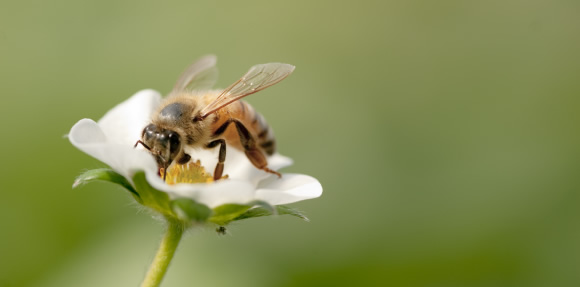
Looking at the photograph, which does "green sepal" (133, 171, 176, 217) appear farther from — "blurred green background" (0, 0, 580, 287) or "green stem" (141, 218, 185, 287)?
"blurred green background" (0, 0, 580, 287)

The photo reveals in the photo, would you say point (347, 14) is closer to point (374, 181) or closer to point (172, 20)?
point (172, 20)

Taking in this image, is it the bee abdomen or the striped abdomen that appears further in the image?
the bee abdomen

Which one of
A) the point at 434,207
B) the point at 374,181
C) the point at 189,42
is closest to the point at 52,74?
the point at 189,42

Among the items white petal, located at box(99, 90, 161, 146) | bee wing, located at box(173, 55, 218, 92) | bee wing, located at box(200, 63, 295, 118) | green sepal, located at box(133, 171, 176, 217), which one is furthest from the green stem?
bee wing, located at box(173, 55, 218, 92)

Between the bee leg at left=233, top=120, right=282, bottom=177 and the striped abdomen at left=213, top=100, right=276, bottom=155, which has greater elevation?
the striped abdomen at left=213, top=100, right=276, bottom=155

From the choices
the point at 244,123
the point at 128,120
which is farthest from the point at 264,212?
the point at 128,120

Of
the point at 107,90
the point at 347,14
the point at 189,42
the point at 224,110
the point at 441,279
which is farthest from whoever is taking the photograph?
the point at 347,14
